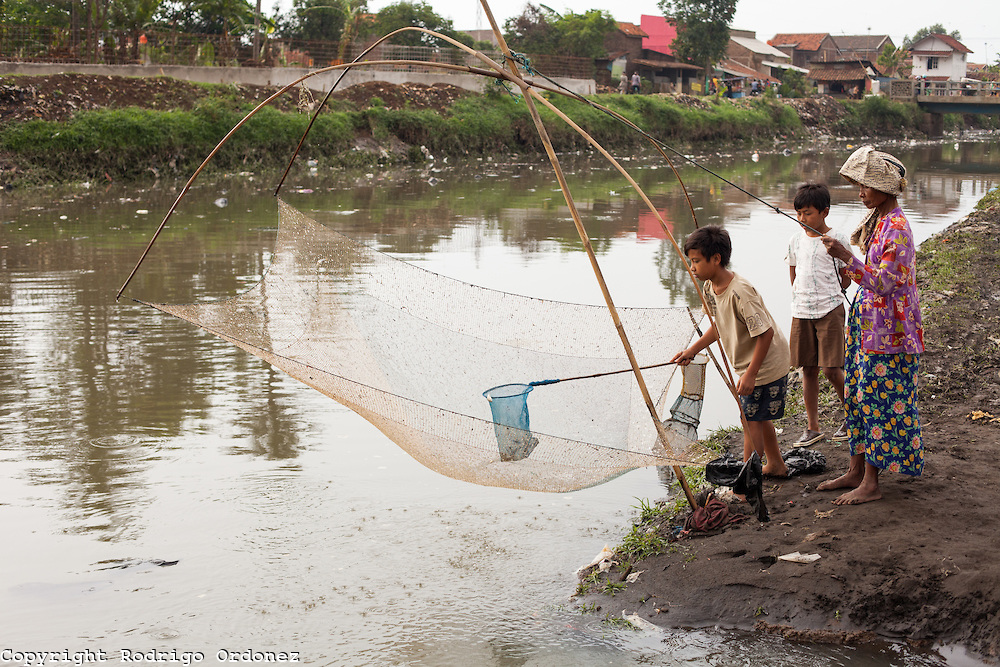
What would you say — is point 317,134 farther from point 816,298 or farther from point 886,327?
point 886,327

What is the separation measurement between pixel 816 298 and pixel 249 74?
1616 centimetres

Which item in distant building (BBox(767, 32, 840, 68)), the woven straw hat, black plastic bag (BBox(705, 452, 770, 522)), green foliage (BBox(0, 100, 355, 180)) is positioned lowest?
black plastic bag (BBox(705, 452, 770, 522))

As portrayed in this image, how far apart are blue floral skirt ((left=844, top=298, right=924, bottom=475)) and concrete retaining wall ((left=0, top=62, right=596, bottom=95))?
12.2 m

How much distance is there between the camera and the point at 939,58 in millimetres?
50281

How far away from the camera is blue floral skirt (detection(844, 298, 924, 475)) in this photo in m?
2.55

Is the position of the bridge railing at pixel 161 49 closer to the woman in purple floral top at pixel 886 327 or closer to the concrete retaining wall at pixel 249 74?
the concrete retaining wall at pixel 249 74

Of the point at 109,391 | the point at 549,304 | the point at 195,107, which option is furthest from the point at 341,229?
the point at 195,107

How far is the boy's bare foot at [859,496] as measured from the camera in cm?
268

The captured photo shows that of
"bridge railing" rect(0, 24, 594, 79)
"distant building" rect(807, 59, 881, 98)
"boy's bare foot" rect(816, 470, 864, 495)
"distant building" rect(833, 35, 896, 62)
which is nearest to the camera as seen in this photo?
"boy's bare foot" rect(816, 470, 864, 495)

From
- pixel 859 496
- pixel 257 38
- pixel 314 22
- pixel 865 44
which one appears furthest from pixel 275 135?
pixel 865 44

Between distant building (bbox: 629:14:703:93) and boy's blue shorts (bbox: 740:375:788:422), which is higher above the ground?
distant building (bbox: 629:14:703:93)

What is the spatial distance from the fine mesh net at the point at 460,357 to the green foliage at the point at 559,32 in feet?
86.9

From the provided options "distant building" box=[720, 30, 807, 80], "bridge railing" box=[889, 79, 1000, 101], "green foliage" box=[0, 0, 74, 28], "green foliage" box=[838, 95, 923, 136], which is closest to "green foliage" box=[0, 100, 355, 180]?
"green foliage" box=[0, 0, 74, 28]

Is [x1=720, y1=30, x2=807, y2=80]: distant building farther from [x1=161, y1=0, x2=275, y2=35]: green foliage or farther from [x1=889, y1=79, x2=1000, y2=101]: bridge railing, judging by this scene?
[x1=161, y1=0, x2=275, y2=35]: green foliage
